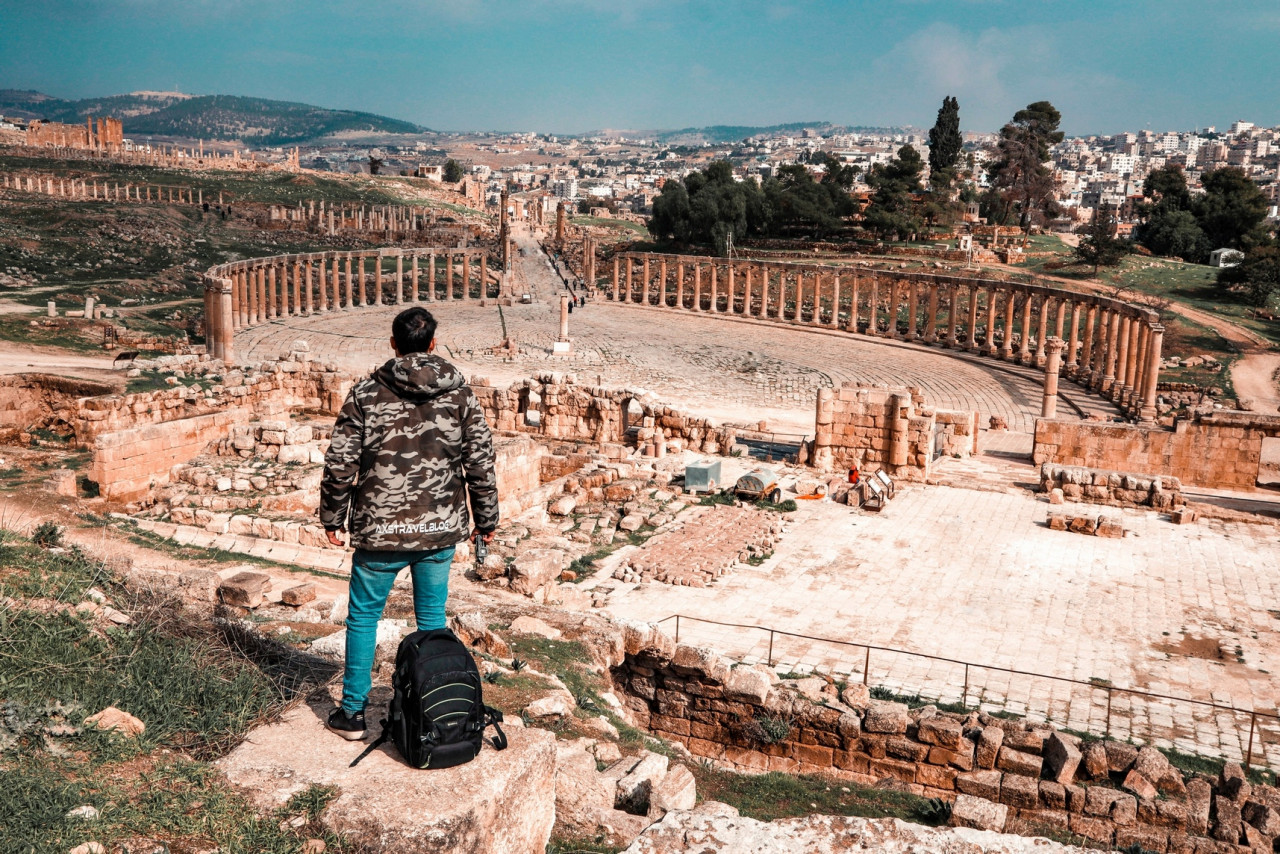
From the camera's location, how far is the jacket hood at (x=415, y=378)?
249 inches

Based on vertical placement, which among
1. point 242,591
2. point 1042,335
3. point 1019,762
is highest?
point 1042,335

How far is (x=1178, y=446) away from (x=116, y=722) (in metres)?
27.0

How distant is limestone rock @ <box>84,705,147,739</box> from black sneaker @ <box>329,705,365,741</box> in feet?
3.54

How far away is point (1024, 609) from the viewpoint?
1630 cm

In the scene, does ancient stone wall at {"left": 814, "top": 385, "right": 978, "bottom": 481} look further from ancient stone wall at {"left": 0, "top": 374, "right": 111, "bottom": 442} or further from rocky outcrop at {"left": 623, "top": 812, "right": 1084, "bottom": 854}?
rocky outcrop at {"left": 623, "top": 812, "right": 1084, "bottom": 854}

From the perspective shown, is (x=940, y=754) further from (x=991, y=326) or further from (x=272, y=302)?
(x=272, y=302)

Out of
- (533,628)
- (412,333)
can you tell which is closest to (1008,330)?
(533,628)

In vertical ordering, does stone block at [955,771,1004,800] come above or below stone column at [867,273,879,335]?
below

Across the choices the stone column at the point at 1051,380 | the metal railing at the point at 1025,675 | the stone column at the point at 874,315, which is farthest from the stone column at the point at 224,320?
the stone column at the point at 874,315

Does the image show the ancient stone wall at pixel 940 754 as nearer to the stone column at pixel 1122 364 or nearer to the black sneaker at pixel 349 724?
the black sneaker at pixel 349 724

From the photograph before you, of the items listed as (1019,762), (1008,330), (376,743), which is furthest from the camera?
(1008,330)

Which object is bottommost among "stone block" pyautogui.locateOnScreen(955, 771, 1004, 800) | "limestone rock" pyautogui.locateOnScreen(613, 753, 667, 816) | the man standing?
"stone block" pyautogui.locateOnScreen(955, 771, 1004, 800)

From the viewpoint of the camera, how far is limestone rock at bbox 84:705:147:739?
6.10 m

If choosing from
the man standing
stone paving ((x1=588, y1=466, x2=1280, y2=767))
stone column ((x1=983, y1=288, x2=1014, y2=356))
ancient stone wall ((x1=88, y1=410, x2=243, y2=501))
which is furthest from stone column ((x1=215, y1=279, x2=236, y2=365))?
stone column ((x1=983, y1=288, x2=1014, y2=356))
